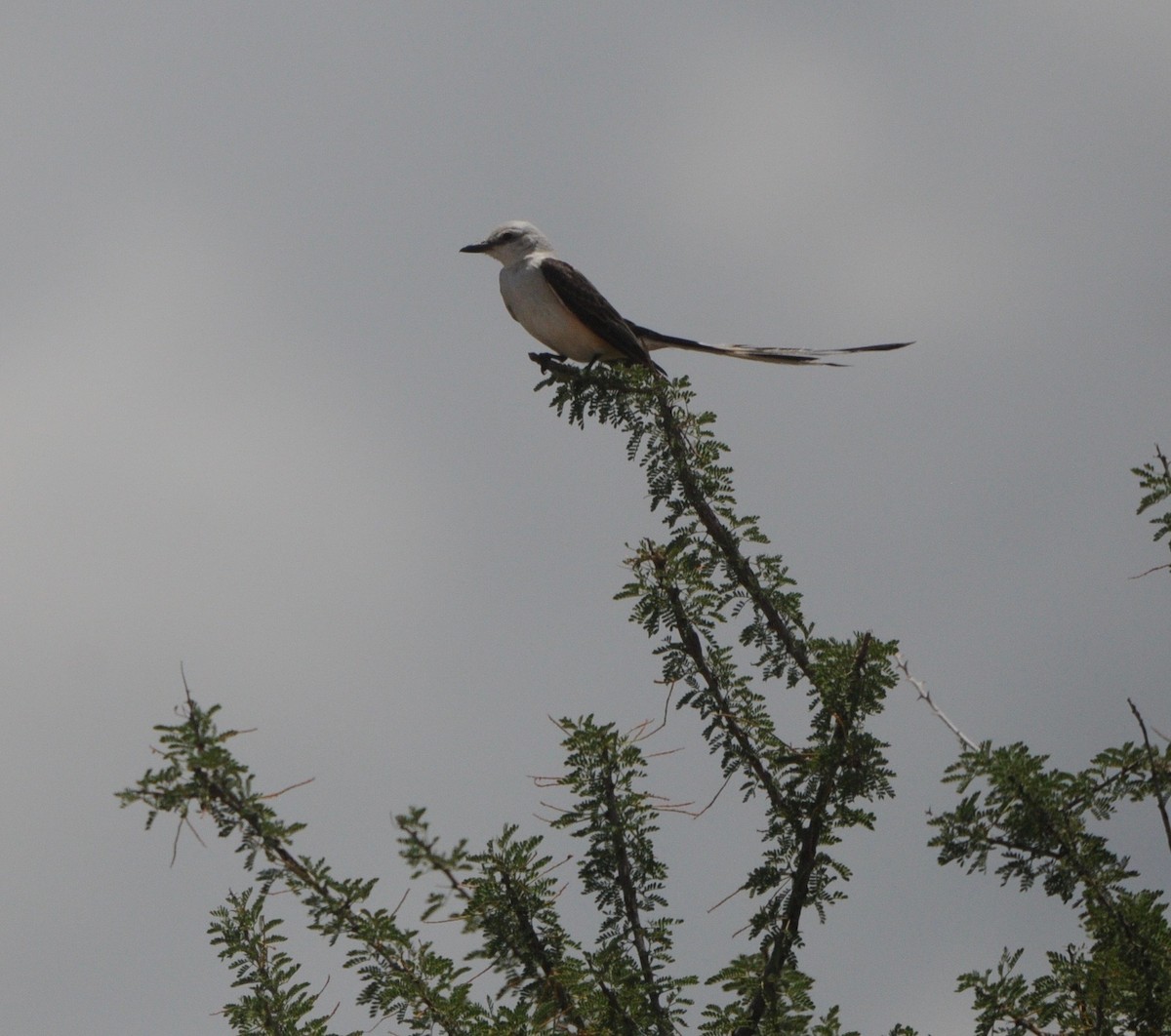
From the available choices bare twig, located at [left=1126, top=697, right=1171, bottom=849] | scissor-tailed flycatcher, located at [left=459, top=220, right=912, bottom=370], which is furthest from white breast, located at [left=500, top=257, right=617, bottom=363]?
bare twig, located at [left=1126, top=697, right=1171, bottom=849]

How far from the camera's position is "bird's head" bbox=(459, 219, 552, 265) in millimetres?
9266

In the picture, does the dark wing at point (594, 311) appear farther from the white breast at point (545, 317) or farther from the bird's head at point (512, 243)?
the bird's head at point (512, 243)

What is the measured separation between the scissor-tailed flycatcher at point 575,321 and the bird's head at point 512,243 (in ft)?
0.82

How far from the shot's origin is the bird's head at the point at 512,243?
9266 millimetres

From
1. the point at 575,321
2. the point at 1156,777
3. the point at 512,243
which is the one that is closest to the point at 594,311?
the point at 575,321

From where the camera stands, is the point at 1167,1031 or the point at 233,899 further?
the point at 233,899

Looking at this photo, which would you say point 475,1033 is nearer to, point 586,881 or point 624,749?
point 586,881

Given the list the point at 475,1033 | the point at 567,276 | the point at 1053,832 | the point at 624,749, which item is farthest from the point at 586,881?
the point at 567,276

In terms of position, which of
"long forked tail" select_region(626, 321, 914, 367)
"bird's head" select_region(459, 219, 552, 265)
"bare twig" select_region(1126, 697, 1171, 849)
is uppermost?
"bird's head" select_region(459, 219, 552, 265)

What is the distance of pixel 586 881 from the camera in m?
3.81

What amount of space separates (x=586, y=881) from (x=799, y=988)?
2.25 ft

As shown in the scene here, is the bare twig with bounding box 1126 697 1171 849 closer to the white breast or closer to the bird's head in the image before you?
the white breast

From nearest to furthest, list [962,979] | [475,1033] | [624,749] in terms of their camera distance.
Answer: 1. [475,1033]
2. [962,979]
3. [624,749]

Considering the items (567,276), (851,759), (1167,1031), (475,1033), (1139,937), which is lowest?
(1167,1031)
